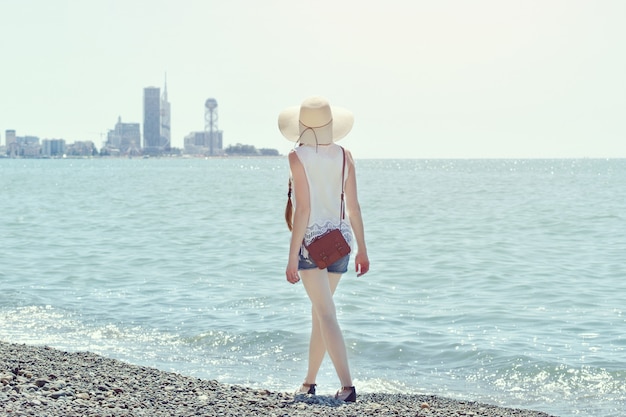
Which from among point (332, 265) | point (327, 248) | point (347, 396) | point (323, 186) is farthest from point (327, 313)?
point (323, 186)

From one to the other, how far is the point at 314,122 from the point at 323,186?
40cm

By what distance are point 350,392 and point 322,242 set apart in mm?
1001

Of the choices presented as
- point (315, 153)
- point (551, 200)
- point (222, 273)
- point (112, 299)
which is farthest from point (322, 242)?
point (551, 200)

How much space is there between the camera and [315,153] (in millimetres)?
5820

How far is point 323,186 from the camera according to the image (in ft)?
19.2

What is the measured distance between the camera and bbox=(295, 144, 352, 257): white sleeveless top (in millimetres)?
5812

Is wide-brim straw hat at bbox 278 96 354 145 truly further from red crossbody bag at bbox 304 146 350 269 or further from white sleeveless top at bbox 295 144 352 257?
red crossbody bag at bbox 304 146 350 269

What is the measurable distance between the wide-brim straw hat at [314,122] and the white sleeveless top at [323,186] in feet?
0.25

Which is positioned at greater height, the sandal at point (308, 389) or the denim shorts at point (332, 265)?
the denim shorts at point (332, 265)

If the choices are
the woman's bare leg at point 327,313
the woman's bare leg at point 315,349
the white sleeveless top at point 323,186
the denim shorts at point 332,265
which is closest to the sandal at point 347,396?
the woman's bare leg at point 327,313

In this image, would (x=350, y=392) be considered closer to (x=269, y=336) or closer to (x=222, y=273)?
(x=269, y=336)

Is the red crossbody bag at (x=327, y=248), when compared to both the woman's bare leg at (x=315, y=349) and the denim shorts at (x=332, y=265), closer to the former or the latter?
the denim shorts at (x=332, y=265)

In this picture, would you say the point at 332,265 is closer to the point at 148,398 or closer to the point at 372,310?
the point at 148,398

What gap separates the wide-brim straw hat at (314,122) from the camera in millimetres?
5875
